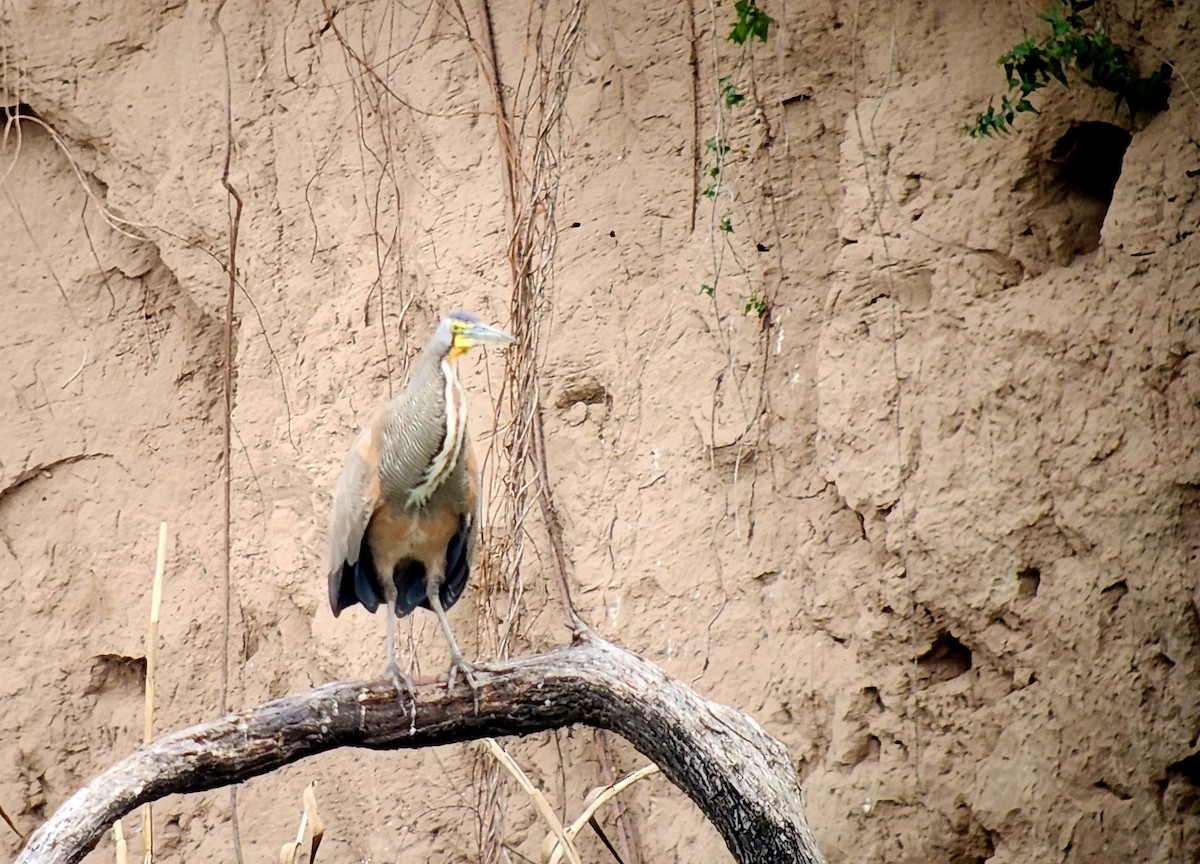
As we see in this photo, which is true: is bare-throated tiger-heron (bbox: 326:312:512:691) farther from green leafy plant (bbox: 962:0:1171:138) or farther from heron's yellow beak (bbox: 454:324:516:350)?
green leafy plant (bbox: 962:0:1171:138)

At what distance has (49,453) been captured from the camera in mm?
5758

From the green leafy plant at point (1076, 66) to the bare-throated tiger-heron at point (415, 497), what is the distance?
1730mm

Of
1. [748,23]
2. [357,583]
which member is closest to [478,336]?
[357,583]

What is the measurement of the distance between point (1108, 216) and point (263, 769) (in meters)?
2.83

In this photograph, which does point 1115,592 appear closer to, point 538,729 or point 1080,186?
point 1080,186

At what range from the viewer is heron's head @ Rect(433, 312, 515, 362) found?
3.62 m

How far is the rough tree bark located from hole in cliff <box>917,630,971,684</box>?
128 centimetres

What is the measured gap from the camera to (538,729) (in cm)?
335

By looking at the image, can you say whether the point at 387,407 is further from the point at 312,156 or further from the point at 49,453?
the point at 49,453

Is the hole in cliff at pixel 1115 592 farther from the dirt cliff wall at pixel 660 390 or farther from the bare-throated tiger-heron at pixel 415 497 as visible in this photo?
the bare-throated tiger-heron at pixel 415 497

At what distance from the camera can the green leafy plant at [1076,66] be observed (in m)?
3.97

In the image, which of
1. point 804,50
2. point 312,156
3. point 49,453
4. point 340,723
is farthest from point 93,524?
point 804,50

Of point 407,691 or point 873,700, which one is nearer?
point 407,691

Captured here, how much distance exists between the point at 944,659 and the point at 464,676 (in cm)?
176
